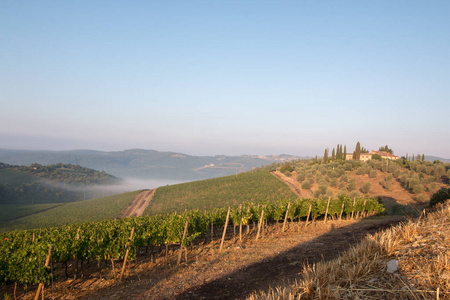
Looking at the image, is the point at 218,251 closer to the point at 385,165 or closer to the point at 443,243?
the point at 443,243

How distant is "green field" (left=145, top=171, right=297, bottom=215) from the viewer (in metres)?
50.8

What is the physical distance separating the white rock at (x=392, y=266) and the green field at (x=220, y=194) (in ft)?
143

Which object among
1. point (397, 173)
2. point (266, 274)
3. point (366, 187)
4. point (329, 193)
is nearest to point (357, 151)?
point (397, 173)

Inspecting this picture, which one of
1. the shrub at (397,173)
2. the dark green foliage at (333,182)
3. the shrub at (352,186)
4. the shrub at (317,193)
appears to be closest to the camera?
the shrub at (352,186)

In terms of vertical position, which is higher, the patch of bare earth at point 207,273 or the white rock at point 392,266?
the white rock at point 392,266

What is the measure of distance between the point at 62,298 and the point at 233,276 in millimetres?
6481

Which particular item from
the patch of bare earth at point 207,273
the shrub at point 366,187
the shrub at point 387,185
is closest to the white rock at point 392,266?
the patch of bare earth at point 207,273

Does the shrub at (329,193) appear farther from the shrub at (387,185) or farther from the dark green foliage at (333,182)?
the shrub at (387,185)

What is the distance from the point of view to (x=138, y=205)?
58.0m

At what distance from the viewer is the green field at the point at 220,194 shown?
5085 cm

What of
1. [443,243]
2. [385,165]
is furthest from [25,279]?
[385,165]

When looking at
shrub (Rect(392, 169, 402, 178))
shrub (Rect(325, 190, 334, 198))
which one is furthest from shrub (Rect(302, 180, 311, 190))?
shrub (Rect(392, 169, 402, 178))

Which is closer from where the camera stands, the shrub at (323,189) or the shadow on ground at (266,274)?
the shadow on ground at (266,274)

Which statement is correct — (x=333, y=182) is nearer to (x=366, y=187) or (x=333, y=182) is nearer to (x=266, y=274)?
(x=366, y=187)
